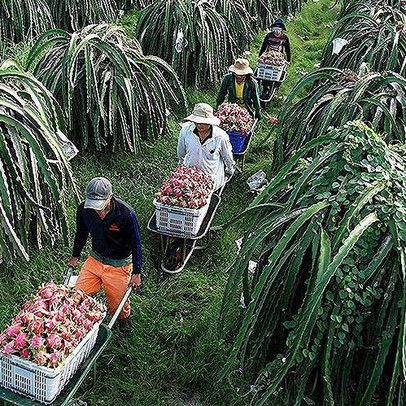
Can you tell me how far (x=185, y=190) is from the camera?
5250mm

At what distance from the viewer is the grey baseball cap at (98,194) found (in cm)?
425

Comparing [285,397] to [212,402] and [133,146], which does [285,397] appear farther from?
[133,146]

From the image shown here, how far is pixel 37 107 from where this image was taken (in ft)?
17.0

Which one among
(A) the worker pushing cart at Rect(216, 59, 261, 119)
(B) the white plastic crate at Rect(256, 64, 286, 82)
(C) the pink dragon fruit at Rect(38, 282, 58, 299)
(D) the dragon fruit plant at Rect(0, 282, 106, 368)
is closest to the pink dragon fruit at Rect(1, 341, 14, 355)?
(D) the dragon fruit plant at Rect(0, 282, 106, 368)

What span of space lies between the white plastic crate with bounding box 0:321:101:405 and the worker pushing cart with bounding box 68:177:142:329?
1074 mm

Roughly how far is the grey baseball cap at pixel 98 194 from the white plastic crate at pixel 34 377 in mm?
1050

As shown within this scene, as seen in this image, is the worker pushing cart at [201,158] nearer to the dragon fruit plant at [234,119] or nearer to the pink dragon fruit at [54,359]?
the dragon fruit plant at [234,119]

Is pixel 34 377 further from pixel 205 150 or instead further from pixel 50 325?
pixel 205 150

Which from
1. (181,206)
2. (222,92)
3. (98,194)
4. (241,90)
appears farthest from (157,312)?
(241,90)

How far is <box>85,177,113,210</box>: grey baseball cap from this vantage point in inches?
167

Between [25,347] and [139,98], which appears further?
[139,98]

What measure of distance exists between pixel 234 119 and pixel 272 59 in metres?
2.62

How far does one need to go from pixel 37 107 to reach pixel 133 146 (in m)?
1.84

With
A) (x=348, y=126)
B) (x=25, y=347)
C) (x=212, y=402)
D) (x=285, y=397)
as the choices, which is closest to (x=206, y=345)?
(x=212, y=402)
